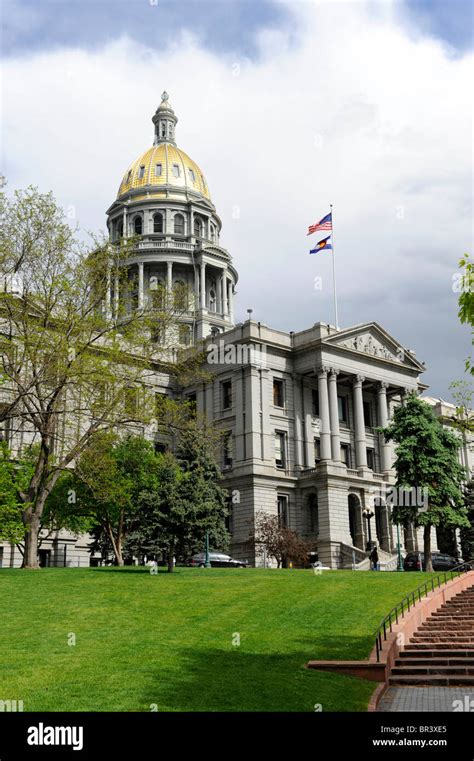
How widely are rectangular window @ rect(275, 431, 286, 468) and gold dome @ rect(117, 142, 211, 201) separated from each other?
4731cm

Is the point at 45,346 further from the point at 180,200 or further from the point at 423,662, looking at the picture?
the point at 180,200

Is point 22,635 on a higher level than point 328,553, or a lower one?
lower

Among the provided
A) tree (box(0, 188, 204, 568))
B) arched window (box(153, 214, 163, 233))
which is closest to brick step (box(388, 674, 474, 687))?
tree (box(0, 188, 204, 568))

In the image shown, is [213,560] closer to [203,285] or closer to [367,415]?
[367,415]

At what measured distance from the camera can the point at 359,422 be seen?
7200cm

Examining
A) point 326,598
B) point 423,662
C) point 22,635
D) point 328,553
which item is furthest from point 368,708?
point 328,553

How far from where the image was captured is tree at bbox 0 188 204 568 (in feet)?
117

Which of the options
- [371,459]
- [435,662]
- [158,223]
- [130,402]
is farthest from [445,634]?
[158,223]

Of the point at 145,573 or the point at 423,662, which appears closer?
the point at 423,662

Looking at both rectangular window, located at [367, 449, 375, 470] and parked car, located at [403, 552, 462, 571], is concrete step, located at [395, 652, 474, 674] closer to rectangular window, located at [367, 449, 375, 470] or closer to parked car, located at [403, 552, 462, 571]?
parked car, located at [403, 552, 462, 571]

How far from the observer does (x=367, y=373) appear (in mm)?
73312

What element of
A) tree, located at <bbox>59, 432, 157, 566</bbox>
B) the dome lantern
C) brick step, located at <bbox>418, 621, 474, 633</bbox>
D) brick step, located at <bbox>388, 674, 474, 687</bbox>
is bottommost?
brick step, located at <bbox>388, 674, 474, 687</bbox>

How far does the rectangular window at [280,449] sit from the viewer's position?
224ft

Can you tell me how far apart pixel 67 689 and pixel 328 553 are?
48.9m
